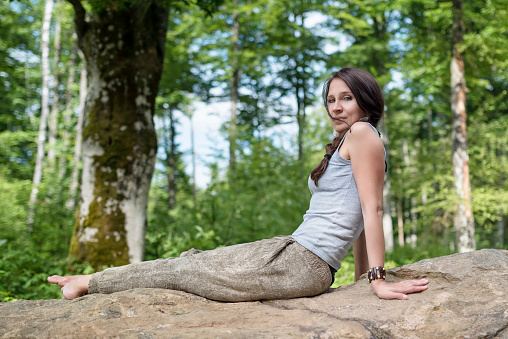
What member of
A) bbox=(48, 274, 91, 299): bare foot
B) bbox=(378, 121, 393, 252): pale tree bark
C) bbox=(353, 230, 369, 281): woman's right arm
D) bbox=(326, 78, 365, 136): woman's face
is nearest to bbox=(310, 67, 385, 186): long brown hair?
bbox=(326, 78, 365, 136): woman's face

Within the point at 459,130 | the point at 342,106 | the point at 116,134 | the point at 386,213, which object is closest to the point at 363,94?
the point at 342,106

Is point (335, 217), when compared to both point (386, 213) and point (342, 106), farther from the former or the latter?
point (386, 213)

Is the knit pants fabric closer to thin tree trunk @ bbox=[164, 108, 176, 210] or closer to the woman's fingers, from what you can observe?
the woman's fingers

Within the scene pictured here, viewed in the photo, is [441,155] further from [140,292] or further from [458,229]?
[140,292]

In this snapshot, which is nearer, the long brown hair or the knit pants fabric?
the knit pants fabric

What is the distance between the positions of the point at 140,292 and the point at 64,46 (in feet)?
69.8

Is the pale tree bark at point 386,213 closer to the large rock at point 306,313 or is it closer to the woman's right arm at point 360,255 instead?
the woman's right arm at point 360,255

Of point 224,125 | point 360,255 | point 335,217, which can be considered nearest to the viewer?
point 335,217

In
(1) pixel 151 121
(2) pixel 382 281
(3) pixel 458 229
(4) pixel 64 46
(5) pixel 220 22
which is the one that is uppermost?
(4) pixel 64 46

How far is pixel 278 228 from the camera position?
6754 mm

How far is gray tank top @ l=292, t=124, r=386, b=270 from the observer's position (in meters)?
2.32

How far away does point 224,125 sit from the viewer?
12352 mm

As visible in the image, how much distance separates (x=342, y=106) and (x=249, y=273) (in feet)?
3.84

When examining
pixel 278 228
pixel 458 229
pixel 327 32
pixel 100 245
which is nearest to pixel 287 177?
pixel 278 228
